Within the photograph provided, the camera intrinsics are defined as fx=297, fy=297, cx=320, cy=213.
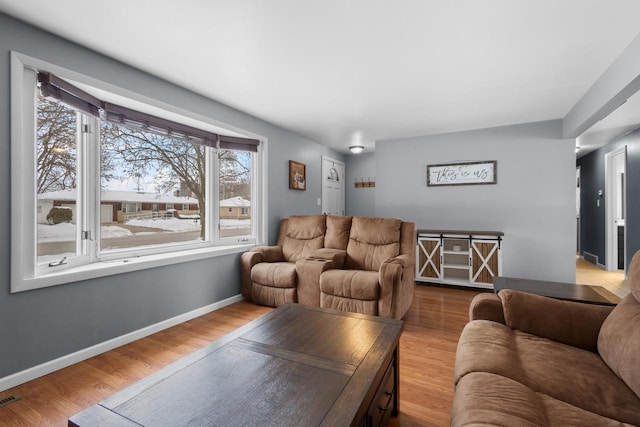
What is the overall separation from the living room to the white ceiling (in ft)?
0.12

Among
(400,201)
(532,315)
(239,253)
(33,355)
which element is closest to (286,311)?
(532,315)

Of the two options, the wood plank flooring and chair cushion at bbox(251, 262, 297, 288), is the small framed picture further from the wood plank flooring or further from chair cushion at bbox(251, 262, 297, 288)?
the wood plank flooring

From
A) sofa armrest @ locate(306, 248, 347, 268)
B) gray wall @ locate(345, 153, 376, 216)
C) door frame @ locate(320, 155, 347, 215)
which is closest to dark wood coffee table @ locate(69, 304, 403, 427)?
sofa armrest @ locate(306, 248, 347, 268)

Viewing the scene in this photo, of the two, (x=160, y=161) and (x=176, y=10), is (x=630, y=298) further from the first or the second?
(x=160, y=161)

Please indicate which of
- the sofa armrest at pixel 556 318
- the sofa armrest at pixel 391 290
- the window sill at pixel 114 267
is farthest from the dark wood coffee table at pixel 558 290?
the window sill at pixel 114 267

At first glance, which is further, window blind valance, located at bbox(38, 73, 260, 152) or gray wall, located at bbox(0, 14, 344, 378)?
window blind valance, located at bbox(38, 73, 260, 152)

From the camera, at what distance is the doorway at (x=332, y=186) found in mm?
5418

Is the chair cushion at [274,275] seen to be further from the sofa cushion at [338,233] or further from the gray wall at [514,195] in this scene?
the gray wall at [514,195]

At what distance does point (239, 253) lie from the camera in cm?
362

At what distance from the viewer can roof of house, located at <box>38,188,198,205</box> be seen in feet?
7.18

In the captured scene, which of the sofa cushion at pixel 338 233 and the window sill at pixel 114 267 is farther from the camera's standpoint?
the sofa cushion at pixel 338 233

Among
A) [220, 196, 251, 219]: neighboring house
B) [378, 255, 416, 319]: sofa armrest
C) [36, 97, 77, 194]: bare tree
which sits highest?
[36, 97, 77, 194]: bare tree

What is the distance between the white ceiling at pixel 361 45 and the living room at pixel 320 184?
1.4 inches

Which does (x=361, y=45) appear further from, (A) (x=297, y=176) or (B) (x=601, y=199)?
(B) (x=601, y=199)
